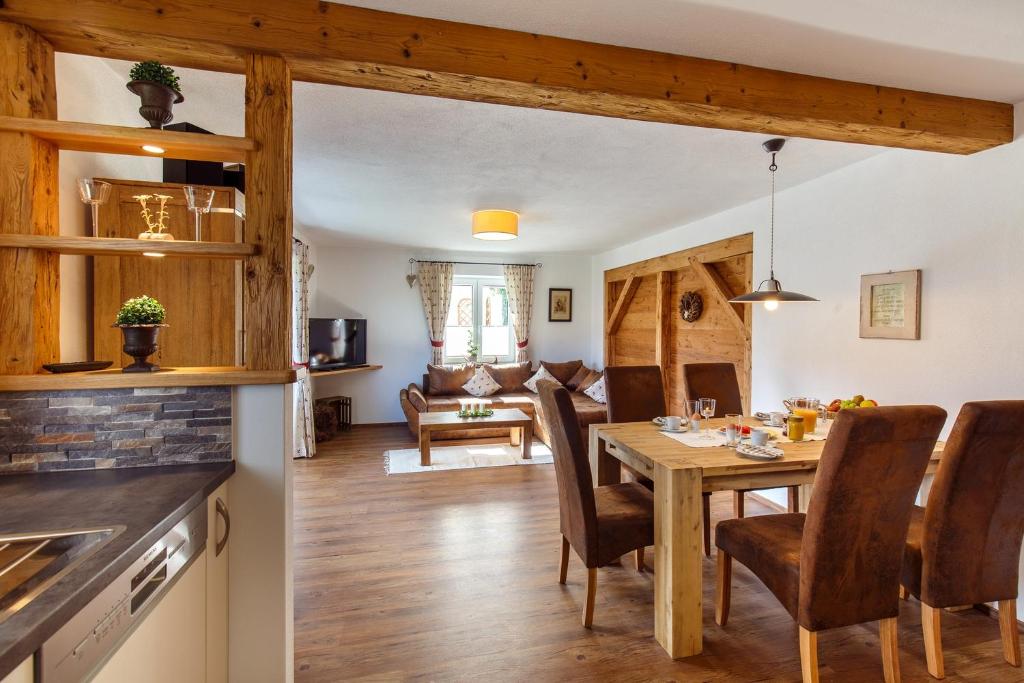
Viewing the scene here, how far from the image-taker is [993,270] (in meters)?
2.36

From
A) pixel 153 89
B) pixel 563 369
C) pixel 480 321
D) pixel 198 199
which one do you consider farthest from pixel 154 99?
pixel 563 369

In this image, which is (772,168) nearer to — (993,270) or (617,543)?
(993,270)

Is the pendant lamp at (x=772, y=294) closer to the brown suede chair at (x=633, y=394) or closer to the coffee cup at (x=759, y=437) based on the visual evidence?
the coffee cup at (x=759, y=437)

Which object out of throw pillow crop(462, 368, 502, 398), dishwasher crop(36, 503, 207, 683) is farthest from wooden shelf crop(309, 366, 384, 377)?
dishwasher crop(36, 503, 207, 683)

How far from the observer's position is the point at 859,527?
1.69 m

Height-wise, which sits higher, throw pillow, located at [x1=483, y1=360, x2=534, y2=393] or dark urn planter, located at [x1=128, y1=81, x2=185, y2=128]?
dark urn planter, located at [x1=128, y1=81, x2=185, y2=128]

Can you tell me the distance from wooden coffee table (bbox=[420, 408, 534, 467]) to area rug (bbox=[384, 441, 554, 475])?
0.12 metres

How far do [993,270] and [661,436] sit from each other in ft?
5.91

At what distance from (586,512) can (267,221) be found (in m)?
1.73

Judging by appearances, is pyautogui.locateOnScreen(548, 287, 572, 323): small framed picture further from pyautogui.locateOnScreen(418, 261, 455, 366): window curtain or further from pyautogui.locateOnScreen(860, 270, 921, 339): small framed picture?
pyautogui.locateOnScreen(860, 270, 921, 339): small framed picture

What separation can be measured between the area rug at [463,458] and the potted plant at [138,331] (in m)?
3.11

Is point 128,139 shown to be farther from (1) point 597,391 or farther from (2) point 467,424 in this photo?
(1) point 597,391

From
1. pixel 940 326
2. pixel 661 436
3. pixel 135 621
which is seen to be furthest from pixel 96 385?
pixel 940 326

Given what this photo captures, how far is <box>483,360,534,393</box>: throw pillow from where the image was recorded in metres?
6.55
